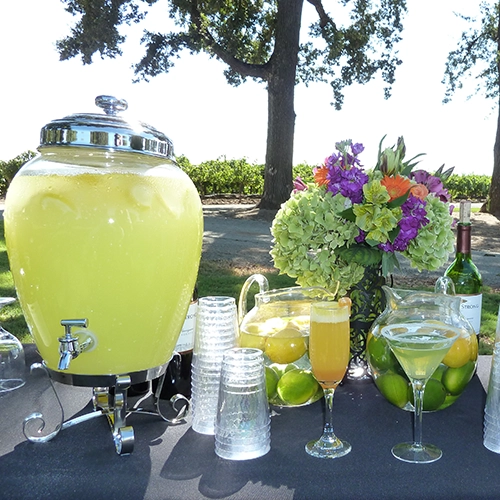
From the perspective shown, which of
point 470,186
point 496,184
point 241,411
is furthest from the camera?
point 470,186

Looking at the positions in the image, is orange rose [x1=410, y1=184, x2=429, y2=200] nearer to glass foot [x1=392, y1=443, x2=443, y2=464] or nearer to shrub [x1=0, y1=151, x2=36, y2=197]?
glass foot [x1=392, y1=443, x2=443, y2=464]

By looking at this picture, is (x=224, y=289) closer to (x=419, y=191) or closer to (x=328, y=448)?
(x=419, y=191)

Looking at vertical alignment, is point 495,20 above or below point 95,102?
above

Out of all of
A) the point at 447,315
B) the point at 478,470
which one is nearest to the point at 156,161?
the point at 447,315

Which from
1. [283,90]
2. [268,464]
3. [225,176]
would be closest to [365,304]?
[268,464]

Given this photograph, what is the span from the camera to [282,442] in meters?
1.28

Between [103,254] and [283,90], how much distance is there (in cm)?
1229

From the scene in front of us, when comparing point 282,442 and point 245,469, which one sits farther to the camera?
point 282,442

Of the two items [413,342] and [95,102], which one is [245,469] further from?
[95,102]

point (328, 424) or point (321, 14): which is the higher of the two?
point (321, 14)

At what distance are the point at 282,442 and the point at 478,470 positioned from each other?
42 centimetres

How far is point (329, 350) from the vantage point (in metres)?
1.24

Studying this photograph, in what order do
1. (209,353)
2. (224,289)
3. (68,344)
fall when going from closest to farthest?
(68,344) → (209,353) → (224,289)

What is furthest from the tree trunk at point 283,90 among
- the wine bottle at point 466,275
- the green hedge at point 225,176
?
the wine bottle at point 466,275
